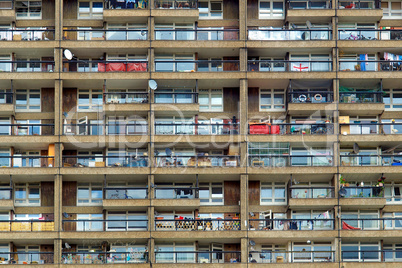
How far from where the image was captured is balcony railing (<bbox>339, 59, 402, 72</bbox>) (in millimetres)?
72812

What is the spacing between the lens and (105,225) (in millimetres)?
70375

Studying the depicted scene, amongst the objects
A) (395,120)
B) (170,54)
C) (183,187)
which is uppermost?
(170,54)

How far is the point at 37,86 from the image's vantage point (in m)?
72.8

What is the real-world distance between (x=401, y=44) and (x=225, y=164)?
16.1m

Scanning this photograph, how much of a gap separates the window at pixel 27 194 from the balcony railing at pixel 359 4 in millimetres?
26489

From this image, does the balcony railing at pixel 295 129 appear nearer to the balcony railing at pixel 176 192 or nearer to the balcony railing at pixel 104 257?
the balcony railing at pixel 176 192

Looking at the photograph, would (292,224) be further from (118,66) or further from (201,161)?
(118,66)

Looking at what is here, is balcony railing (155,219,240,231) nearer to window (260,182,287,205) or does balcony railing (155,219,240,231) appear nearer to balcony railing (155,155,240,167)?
window (260,182,287,205)

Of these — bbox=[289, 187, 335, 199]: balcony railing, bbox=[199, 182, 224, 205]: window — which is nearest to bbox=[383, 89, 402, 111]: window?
bbox=[289, 187, 335, 199]: balcony railing

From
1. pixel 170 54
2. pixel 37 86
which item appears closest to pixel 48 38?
pixel 37 86

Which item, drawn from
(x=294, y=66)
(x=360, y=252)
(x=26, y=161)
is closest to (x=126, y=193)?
(x=26, y=161)

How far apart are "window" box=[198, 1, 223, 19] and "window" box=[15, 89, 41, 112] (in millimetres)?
13816

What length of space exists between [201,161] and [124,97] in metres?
7.55

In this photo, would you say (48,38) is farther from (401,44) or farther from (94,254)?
(401,44)
